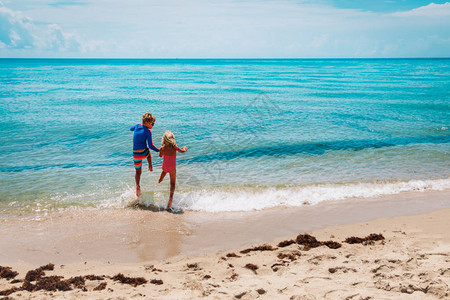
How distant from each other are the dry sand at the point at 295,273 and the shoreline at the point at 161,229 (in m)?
0.31

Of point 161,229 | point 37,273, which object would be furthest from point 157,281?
point 161,229

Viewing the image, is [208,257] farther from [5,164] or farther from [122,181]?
[5,164]

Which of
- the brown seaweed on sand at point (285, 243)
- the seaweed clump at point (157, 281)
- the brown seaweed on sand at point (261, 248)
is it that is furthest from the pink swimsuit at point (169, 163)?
the seaweed clump at point (157, 281)

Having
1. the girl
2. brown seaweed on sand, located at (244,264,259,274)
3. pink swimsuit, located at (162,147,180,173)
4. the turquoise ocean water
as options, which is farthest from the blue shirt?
brown seaweed on sand, located at (244,264,259,274)

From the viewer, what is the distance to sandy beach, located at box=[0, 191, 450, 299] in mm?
4270

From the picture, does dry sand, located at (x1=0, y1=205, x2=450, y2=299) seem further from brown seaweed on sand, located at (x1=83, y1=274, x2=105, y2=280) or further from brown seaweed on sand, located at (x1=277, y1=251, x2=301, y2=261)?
brown seaweed on sand, located at (x1=83, y1=274, x2=105, y2=280)

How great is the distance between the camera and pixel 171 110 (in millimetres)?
23672

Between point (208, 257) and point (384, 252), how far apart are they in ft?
9.82

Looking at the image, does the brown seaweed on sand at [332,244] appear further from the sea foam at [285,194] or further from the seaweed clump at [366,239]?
the sea foam at [285,194]

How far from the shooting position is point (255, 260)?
530cm

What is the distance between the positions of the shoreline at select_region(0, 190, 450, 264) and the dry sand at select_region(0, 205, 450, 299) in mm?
306

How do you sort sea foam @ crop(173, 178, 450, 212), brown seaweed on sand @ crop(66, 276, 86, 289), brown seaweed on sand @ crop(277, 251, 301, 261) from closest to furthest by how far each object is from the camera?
brown seaweed on sand @ crop(66, 276, 86, 289) → brown seaweed on sand @ crop(277, 251, 301, 261) → sea foam @ crop(173, 178, 450, 212)

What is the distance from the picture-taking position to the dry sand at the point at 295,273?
13.7 feet

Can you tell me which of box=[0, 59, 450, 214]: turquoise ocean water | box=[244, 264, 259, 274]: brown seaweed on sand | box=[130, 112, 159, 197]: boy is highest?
box=[130, 112, 159, 197]: boy
